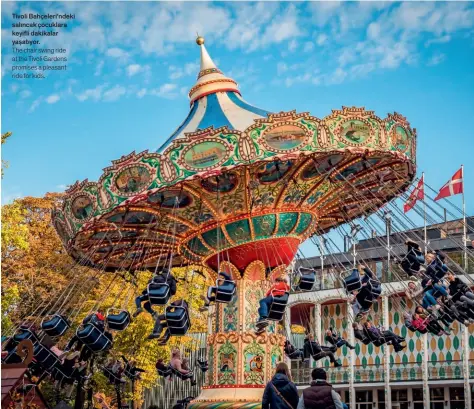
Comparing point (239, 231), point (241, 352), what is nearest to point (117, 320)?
point (241, 352)

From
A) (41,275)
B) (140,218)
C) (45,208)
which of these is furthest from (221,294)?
(45,208)

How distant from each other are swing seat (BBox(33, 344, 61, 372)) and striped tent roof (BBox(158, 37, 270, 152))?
15.4 ft

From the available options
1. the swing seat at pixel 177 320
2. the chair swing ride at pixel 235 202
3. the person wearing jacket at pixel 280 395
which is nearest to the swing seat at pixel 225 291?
the chair swing ride at pixel 235 202

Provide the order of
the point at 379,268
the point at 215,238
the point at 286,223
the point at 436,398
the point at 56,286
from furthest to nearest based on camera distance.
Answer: the point at 379,268
the point at 436,398
the point at 56,286
the point at 215,238
the point at 286,223

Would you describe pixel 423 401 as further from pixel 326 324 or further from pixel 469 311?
pixel 469 311

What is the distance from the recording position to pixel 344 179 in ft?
48.1

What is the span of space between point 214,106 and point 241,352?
5.29m

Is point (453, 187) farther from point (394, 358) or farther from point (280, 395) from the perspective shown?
point (280, 395)

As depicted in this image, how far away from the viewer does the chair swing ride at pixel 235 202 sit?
42.6 ft

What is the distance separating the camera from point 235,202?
14609mm

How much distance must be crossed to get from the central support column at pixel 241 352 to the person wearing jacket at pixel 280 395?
19.7ft

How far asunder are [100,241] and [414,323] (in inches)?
282

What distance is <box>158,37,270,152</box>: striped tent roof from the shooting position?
14.8m

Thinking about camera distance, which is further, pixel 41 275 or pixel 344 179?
pixel 41 275
